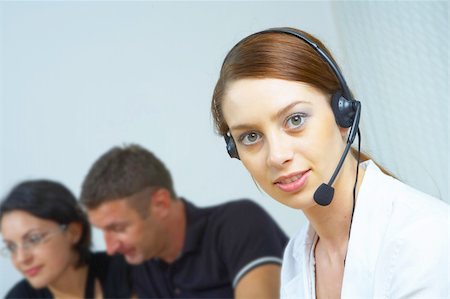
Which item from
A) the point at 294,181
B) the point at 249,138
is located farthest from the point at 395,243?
the point at 249,138

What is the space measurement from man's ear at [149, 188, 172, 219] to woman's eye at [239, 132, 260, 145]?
0.85 metres

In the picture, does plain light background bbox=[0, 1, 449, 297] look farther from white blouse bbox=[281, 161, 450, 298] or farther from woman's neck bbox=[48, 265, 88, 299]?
white blouse bbox=[281, 161, 450, 298]

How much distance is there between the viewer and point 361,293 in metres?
0.97

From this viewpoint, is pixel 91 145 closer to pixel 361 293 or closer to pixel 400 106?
pixel 400 106

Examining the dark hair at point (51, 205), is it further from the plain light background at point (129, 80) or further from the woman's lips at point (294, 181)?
the woman's lips at point (294, 181)

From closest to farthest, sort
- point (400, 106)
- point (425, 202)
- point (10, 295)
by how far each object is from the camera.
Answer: point (425, 202), point (400, 106), point (10, 295)

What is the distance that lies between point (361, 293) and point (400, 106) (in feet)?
2.71

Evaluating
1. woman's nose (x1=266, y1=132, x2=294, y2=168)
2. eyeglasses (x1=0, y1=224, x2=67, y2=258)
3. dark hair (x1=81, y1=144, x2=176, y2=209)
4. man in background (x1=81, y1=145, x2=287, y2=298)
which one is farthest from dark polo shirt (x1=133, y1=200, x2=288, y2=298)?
woman's nose (x1=266, y1=132, x2=294, y2=168)

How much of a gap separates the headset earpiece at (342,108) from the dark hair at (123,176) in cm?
93

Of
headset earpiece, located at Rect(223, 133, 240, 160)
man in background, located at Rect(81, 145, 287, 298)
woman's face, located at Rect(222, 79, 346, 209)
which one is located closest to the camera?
woman's face, located at Rect(222, 79, 346, 209)

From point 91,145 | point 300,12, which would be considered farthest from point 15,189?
point 300,12

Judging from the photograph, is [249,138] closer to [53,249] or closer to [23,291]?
[53,249]

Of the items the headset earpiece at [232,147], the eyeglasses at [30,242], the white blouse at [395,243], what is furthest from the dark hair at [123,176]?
the white blouse at [395,243]

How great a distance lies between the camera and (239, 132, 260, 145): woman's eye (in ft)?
3.28
